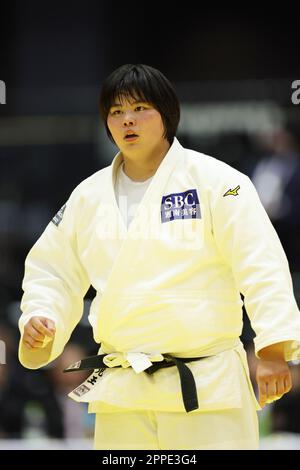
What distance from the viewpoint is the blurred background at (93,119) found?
496 cm

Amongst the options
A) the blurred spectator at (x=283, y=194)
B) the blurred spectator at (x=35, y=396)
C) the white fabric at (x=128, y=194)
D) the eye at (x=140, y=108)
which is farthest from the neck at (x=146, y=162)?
the blurred spectator at (x=283, y=194)

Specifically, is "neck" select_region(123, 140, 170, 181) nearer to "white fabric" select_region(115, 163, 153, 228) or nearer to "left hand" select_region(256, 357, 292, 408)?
"white fabric" select_region(115, 163, 153, 228)

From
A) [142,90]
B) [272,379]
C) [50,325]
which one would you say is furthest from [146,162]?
[272,379]

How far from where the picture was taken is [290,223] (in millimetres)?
5164

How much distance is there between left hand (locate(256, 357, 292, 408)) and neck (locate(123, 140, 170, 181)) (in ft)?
2.30

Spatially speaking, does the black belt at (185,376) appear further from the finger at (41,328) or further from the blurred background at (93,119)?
the blurred background at (93,119)

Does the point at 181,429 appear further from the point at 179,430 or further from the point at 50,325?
the point at 50,325

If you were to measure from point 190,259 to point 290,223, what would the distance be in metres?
2.92

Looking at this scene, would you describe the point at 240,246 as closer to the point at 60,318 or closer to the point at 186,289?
the point at 186,289

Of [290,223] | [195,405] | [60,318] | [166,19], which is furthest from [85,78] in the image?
[195,405]

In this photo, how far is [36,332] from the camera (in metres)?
2.38

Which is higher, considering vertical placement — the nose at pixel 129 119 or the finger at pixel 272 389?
the nose at pixel 129 119

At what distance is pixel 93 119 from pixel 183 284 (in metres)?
3.56

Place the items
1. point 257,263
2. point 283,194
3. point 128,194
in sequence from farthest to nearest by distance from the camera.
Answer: point 283,194 → point 128,194 → point 257,263
